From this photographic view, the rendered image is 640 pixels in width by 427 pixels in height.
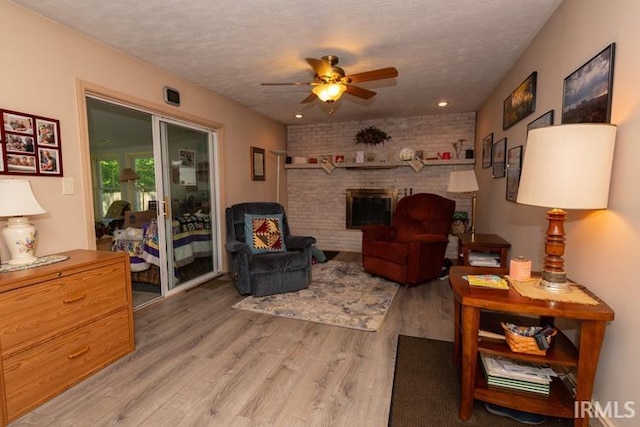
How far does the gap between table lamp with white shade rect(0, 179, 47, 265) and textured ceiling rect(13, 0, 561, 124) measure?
124 centimetres

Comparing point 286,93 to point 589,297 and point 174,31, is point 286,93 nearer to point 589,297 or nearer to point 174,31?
point 174,31

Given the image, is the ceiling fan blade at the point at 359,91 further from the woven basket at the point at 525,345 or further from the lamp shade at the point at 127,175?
the lamp shade at the point at 127,175

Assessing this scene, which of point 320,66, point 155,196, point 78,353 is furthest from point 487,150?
point 78,353

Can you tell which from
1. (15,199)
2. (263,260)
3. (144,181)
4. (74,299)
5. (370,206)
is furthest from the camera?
(370,206)

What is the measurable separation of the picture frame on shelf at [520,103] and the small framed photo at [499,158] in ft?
0.58

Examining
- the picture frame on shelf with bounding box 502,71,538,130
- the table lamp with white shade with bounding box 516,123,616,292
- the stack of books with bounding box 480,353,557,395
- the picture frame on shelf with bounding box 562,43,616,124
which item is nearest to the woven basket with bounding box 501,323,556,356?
the stack of books with bounding box 480,353,557,395

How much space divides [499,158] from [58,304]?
3.95 m

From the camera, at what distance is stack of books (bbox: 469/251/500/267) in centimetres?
292

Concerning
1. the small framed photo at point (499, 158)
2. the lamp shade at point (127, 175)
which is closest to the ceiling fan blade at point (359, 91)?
the small framed photo at point (499, 158)

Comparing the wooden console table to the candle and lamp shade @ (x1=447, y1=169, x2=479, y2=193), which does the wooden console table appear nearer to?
the candle

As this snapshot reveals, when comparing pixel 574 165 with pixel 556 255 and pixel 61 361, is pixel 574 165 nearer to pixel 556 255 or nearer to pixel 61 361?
pixel 556 255

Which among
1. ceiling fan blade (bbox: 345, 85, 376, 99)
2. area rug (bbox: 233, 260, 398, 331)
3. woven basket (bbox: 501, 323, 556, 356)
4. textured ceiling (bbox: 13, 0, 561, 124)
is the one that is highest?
textured ceiling (bbox: 13, 0, 561, 124)

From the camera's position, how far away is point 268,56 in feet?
9.20

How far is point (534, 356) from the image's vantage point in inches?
57.7
